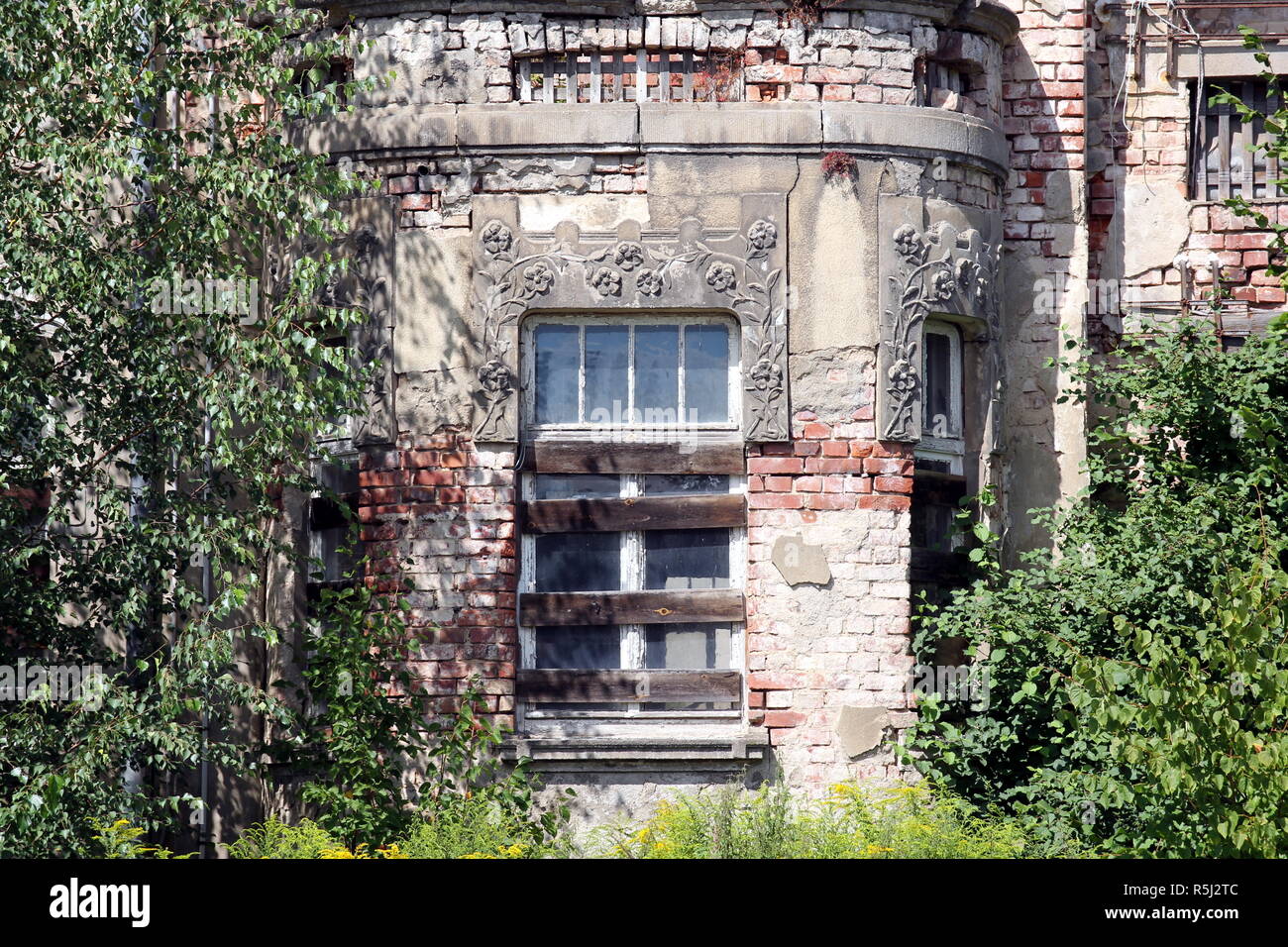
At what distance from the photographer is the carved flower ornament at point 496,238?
10.8 meters

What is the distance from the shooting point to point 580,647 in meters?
10.7

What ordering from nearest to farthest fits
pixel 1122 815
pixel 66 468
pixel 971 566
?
pixel 66 468 < pixel 1122 815 < pixel 971 566

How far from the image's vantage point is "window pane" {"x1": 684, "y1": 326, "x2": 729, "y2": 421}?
10.8 m

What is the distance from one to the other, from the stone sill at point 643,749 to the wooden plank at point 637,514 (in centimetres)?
128

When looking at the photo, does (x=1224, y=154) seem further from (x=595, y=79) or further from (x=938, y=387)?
(x=595, y=79)

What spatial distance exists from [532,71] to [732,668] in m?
3.89

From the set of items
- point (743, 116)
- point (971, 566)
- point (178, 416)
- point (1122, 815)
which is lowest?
point (1122, 815)

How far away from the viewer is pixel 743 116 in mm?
10766

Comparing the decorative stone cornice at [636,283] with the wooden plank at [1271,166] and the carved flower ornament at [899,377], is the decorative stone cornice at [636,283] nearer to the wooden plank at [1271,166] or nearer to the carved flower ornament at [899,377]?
the carved flower ornament at [899,377]

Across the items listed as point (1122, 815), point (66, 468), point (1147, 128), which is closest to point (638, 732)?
point (1122, 815)

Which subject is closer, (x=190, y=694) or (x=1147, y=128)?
(x=190, y=694)

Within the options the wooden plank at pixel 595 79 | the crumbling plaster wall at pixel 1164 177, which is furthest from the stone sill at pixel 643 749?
the crumbling plaster wall at pixel 1164 177

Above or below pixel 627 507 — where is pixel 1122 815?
below
